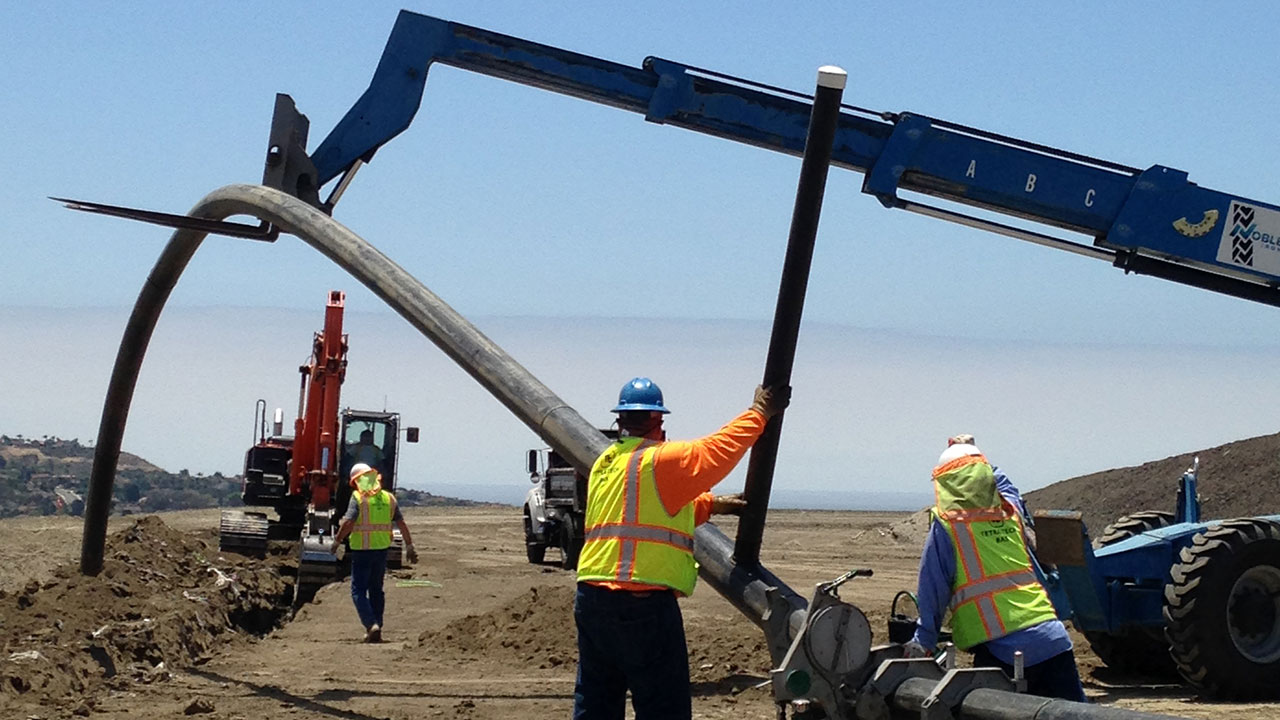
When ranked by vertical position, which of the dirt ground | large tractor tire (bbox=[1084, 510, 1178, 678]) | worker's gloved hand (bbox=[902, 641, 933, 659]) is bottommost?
the dirt ground

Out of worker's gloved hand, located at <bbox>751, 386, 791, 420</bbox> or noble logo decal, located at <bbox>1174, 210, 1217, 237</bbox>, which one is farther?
noble logo decal, located at <bbox>1174, 210, 1217, 237</bbox>

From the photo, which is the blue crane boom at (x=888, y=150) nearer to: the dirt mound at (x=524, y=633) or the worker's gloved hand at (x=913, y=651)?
the dirt mound at (x=524, y=633)

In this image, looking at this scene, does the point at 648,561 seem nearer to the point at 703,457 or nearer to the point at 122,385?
the point at 703,457

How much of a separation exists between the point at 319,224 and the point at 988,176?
6197mm

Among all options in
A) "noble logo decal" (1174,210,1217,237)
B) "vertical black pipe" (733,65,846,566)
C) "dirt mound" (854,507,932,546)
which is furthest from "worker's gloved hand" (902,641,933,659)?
"dirt mound" (854,507,932,546)

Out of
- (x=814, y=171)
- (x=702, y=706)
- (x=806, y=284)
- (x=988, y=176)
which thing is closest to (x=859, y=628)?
(x=806, y=284)

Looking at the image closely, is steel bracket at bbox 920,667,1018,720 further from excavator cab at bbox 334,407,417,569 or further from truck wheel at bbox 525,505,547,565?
truck wheel at bbox 525,505,547,565

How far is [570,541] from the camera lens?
85.4ft

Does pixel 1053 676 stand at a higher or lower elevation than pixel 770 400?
lower

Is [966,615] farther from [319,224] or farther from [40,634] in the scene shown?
[40,634]

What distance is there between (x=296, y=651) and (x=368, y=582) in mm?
1002

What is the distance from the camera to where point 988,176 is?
45.5 ft

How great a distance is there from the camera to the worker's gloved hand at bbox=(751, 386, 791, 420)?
6.63m

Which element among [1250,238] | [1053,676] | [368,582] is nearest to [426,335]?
[1053,676]
